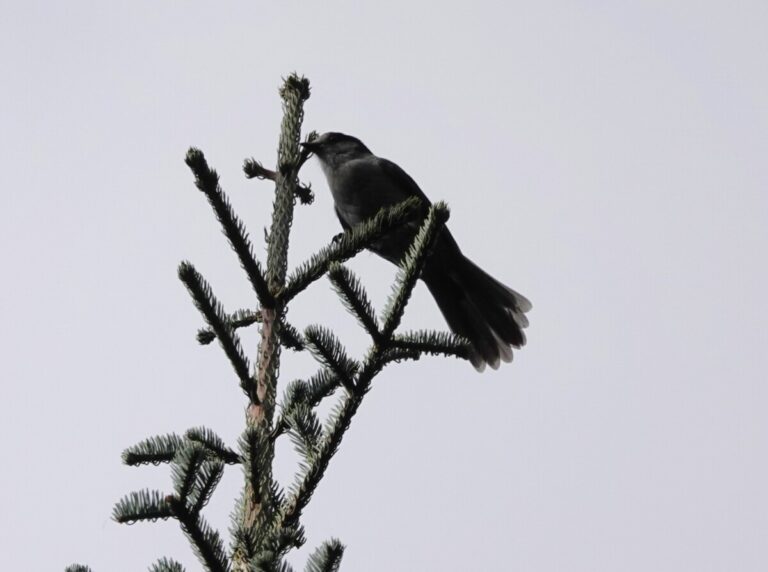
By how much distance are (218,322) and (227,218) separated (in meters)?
0.31

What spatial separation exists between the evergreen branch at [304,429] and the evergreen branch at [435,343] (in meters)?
0.33

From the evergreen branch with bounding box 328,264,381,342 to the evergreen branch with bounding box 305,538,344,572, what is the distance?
57 cm

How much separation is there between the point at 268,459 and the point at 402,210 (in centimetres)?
88

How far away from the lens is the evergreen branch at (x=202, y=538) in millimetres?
1919

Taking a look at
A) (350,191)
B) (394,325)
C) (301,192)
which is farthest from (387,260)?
(394,325)

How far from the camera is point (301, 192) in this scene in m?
3.39

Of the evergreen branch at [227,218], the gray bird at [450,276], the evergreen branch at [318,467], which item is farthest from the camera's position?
the gray bird at [450,276]

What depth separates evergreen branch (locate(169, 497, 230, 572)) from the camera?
1919 mm

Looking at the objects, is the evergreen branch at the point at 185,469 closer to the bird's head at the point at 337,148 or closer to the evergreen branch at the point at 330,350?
the evergreen branch at the point at 330,350

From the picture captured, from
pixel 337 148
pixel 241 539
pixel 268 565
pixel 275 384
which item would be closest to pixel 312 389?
pixel 275 384

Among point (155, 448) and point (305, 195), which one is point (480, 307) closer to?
point (305, 195)

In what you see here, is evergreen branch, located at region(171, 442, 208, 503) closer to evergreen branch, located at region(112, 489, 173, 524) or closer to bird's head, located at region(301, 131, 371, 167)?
evergreen branch, located at region(112, 489, 173, 524)

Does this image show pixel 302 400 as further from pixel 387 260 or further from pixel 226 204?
pixel 387 260

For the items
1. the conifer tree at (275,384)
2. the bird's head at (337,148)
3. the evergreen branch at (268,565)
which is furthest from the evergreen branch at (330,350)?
the bird's head at (337,148)
